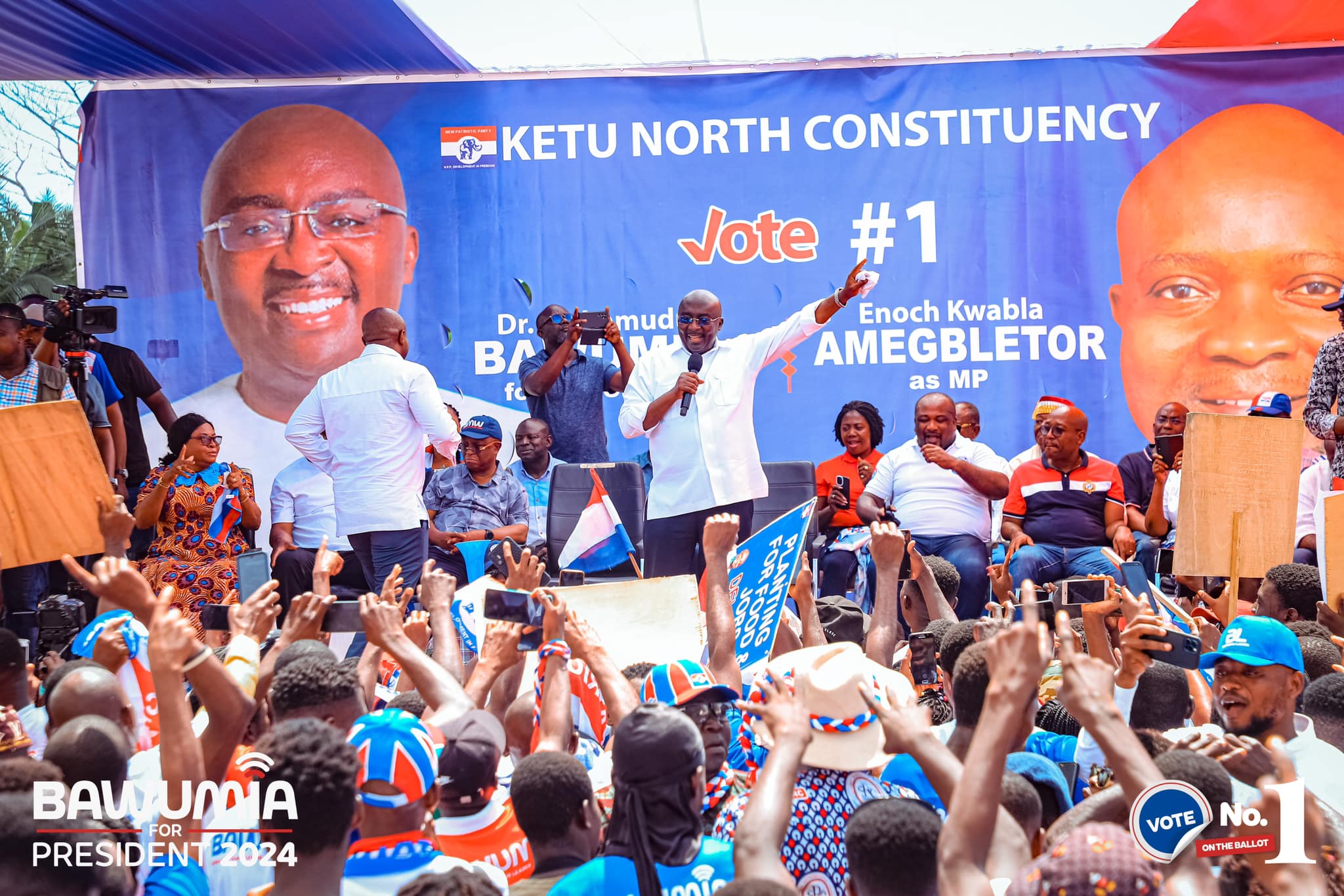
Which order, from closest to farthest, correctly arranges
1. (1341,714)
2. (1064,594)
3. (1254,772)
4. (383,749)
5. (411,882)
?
(411,882)
(383,749)
(1254,772)
(1341,714)
(1064,594)

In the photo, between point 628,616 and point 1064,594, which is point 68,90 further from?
point 1064,594

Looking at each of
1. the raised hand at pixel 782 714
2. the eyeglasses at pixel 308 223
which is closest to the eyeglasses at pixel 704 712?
the raised hand at pixel 782 714

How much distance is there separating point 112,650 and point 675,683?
5.13 feet

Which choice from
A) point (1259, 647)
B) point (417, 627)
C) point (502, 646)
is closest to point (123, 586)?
point (502, 646)

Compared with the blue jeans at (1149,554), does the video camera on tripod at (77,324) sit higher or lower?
higher

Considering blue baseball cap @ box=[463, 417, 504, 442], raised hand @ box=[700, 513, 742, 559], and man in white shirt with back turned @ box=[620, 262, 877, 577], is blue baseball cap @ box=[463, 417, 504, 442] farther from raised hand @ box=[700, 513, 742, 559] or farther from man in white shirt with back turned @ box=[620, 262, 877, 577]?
raised hand @ box=[700, 513, 742, 559]

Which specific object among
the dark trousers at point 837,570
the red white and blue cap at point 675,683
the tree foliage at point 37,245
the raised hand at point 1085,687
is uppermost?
the tree foliage at point 37,245

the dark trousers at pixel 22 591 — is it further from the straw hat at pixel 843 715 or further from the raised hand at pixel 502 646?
the straw hat at pixel 843 715

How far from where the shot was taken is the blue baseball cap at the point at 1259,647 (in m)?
2.89

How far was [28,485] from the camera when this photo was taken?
4379 millimetres

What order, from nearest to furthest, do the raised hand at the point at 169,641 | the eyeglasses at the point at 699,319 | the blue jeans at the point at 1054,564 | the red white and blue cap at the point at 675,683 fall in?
the raised hand at the point at 169,641
the red white and blue cap at the point at 675,683
the eyeglasses at the point at 699,319
the blue jeans at the point at 1054,564

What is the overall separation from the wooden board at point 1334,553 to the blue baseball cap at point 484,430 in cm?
469

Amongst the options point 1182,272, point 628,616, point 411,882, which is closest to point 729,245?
point 1182,272

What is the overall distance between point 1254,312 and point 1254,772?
657 centimetres
